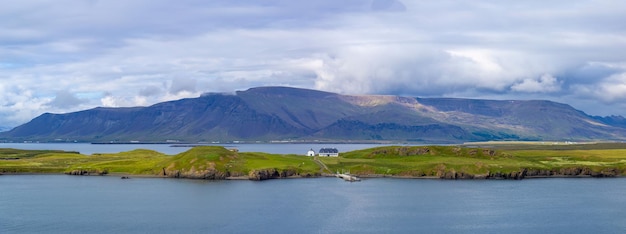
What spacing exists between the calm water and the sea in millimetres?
154

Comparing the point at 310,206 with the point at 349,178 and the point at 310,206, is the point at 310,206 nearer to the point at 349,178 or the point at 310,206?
the point at 310,206

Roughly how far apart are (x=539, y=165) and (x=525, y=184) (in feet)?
104

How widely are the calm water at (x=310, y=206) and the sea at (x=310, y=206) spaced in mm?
154

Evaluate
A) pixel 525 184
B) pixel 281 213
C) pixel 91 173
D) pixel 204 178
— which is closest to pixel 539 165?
pixel 525 184

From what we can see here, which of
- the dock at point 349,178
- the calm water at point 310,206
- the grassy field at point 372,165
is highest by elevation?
the grassy field at point 372,165

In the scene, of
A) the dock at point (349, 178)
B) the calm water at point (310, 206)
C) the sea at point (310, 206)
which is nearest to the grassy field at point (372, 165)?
the sea at point (310, 206)

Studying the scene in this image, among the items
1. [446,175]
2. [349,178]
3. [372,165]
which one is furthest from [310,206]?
[372,165]

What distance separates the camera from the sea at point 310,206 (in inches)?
3588

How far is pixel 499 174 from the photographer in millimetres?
162125

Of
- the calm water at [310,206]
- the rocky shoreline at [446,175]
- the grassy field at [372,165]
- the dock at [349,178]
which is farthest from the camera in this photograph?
the grassy field at [372,165]

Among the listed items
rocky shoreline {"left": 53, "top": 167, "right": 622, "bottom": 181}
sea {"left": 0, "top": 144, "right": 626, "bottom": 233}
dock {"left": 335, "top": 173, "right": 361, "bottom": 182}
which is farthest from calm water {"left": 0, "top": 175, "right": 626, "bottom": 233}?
rocky shoreline {"left": 53, "top": 167, "right": 622, "bottom": 181}

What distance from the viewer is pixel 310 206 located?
109 m

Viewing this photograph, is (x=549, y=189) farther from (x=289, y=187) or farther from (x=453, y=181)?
(x=289, y=187)

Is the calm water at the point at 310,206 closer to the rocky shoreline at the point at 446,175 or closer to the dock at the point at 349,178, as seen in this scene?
the dock at the point at 349,178
